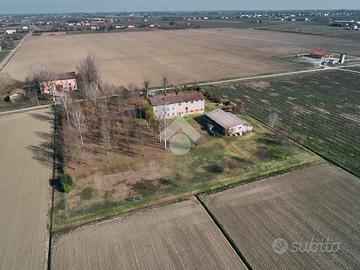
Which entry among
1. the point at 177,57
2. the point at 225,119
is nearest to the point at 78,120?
the point at 225,119

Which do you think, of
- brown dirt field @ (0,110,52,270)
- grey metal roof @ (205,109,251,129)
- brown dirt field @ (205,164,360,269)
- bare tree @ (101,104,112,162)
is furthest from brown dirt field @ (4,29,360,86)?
brown dirt field @ (205,164,360,269)

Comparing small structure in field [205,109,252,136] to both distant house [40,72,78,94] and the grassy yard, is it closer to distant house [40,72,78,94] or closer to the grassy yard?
the grassy yard

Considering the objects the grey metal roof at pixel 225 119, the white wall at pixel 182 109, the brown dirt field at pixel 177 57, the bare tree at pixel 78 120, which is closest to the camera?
the bare tree at pixel 78 120

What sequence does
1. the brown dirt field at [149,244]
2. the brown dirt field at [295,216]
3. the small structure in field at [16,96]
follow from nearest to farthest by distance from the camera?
the brown dirt field at [149,244] < the brown dirt field at [295,216] < the small structure in field at [16,96]

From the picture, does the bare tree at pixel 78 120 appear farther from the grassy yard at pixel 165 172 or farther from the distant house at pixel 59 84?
the distant house at pixel 59 84

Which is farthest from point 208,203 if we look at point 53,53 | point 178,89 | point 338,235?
point 53,53

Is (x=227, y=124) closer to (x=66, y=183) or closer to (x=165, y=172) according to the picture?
(x=165, y=172)

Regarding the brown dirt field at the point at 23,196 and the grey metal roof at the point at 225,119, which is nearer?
the brown dirt field at the point at 23,196

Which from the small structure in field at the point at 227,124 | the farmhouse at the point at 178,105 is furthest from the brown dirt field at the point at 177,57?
the small structure in field at the point at 227,124
